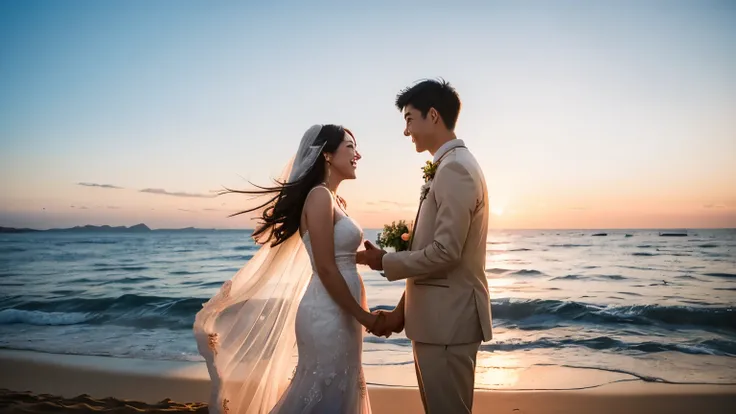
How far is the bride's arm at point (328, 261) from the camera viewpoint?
153 inches

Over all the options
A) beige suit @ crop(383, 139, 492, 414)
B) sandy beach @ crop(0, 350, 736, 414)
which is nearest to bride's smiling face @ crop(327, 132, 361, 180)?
beige suit @ crop(383, 139, 492, 414)

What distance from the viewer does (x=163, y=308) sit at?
15.4 m

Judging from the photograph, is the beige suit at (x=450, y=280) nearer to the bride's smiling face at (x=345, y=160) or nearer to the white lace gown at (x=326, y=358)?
the white lace gown at (x=326, y=358)

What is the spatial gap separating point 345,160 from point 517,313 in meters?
10.9

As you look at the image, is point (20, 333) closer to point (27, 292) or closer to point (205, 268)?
point (27, 292)

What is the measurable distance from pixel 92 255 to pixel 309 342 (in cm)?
3281

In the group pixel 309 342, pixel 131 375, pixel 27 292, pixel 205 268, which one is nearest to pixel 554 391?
pixel 309 342

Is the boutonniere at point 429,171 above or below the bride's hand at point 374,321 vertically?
above

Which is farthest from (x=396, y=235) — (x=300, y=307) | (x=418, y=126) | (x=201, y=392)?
(x=201, y=392)

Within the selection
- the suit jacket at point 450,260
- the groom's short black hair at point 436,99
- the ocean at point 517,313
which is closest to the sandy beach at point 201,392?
the ocean at point 517,313

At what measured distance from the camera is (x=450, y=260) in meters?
3.21

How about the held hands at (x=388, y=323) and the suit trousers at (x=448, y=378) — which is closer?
the suit trousers at (x=448, y=378)

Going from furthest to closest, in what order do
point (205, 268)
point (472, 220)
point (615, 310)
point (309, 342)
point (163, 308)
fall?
point (205, 268) < point (163, 308) < point (615, 310) < point (309, 342) < point (472, 220)

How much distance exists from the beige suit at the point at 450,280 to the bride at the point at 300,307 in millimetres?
660
